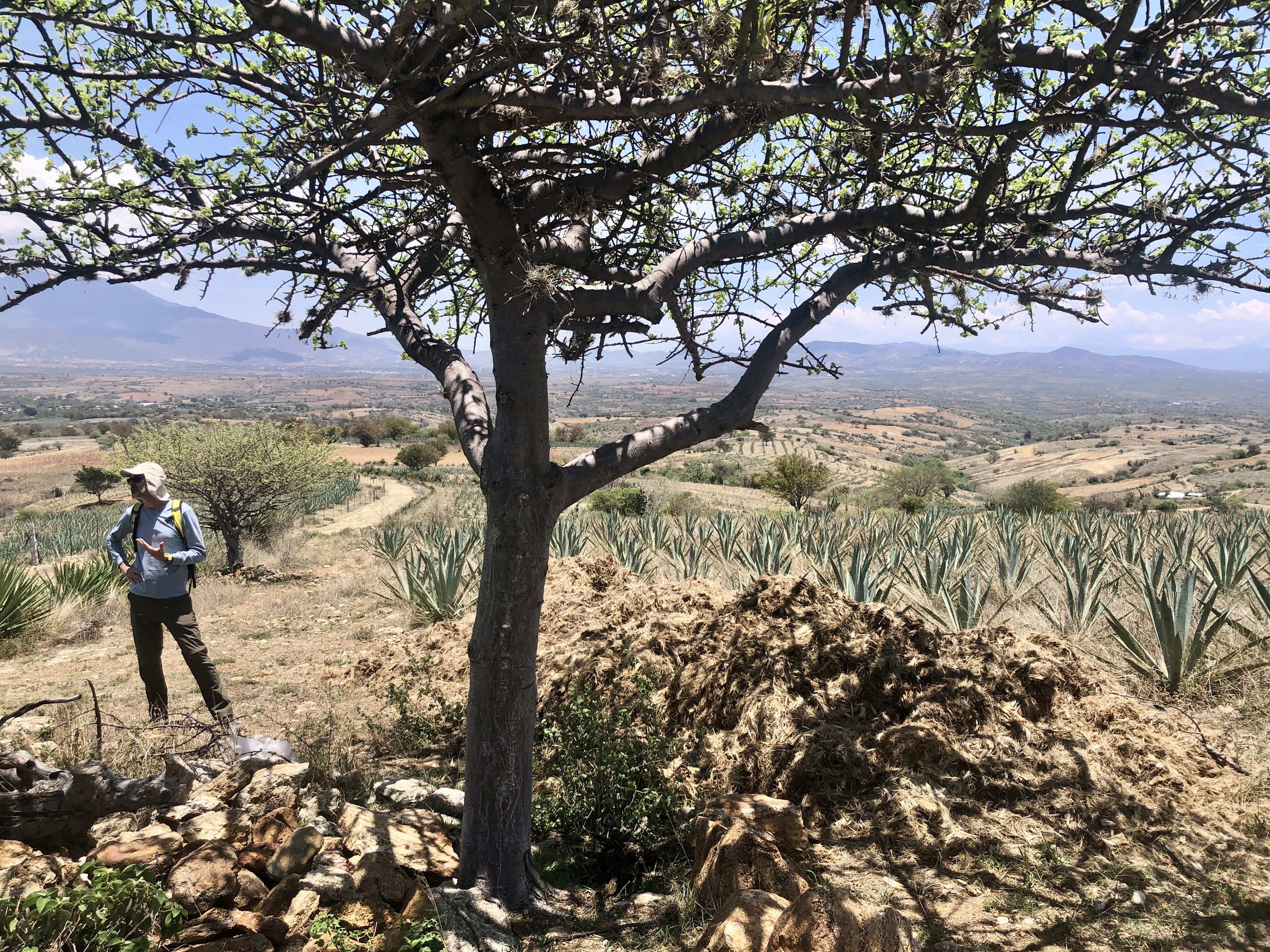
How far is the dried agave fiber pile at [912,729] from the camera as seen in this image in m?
3.74

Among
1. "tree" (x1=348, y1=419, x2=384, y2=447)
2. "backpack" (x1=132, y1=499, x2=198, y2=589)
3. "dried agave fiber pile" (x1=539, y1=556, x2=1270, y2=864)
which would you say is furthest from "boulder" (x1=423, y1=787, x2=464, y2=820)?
"tree" (x1=348, y1=419, x2=384, y2=447)

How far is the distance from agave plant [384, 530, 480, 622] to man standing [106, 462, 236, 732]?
11.8ft

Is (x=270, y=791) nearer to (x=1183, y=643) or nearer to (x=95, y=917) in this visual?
(x=95, y=917)

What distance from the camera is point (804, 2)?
2.71 metres

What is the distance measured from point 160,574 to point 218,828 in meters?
2.23

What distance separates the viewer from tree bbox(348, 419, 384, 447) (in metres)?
65.4

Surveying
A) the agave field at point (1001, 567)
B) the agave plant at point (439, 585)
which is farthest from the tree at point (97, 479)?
the agave plant at point (439, 585)

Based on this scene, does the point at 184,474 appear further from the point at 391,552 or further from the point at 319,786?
the point at 319,786

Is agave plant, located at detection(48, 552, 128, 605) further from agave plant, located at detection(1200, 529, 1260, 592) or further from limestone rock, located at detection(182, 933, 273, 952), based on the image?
agave plant, located at detection(1200, 529, 1260, 592)

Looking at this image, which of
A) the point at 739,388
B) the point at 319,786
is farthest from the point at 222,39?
the point at 319,786

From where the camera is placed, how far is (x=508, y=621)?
2992 millimetres

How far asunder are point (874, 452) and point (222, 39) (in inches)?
3450

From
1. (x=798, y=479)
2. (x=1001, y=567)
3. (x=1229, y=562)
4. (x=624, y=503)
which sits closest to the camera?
(x=1229, y=562)

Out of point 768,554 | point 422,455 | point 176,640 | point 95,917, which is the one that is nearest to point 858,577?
point 768,554
